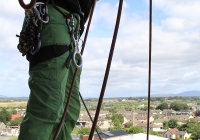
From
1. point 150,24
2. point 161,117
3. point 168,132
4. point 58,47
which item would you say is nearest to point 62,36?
point 58,47

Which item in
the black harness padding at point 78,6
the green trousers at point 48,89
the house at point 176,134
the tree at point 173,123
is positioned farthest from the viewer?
the tree at point 173,123

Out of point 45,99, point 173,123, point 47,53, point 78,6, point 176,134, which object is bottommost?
point 176,134

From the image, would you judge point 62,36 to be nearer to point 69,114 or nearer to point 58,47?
point 58,47

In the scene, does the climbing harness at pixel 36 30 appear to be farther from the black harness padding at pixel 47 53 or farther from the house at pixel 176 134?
the house at pixel 176 134

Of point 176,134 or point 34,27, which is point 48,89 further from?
point 176,134

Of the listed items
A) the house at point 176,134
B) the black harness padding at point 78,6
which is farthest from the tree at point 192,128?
the black harness padding at point 78,6

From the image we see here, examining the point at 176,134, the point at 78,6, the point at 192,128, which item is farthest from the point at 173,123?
the point at 78,6

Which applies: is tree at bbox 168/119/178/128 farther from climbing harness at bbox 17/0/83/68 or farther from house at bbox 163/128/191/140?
climbing harness at bbox 17/0/83/68
